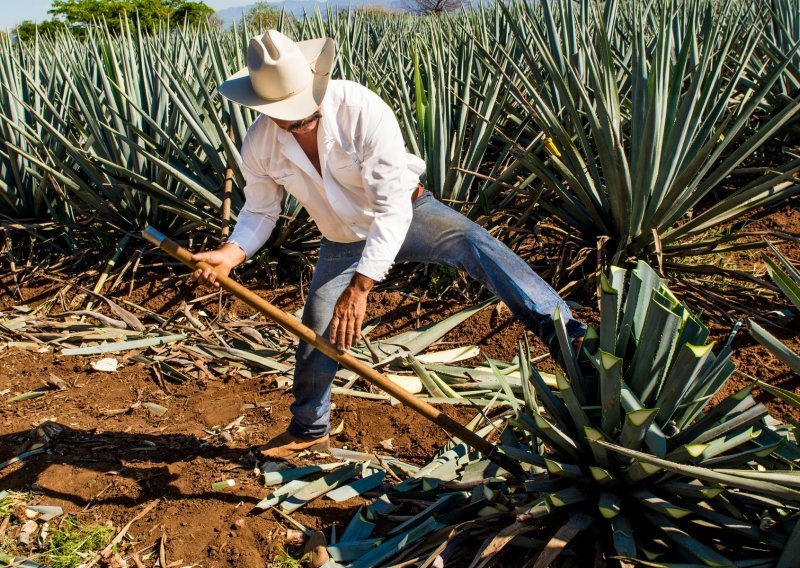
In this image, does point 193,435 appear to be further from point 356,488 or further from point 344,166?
point 344,166

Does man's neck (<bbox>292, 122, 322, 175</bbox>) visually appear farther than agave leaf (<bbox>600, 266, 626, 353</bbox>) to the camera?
Yes

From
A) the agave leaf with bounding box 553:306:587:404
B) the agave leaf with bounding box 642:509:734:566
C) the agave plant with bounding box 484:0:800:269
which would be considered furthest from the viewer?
the agave plant with bounding box 484:0:800:269

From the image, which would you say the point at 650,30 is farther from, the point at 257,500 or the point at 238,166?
the point at 257,500

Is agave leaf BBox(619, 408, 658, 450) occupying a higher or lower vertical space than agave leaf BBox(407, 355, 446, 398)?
higher

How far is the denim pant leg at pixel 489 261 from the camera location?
2.81 m

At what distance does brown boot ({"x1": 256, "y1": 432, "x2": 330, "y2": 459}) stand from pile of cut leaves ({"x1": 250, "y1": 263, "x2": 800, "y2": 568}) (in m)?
0.73

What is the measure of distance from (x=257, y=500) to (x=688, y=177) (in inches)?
102

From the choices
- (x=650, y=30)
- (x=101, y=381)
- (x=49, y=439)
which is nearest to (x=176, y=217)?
(x=101, y=381)

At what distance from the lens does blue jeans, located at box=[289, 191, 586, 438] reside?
2816 millimetres

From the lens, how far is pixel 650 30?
7527mm

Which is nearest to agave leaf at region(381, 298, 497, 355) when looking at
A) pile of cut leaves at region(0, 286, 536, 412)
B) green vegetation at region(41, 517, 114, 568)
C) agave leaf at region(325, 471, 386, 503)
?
pile of cut leaves at region(0, 286, 536, 412)

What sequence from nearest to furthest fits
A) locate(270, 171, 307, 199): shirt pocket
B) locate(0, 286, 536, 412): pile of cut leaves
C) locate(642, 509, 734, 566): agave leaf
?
1. locate(642, 509, 734, 566): agave leaf
2. locate(270, 171, 307, 199): shirt pocket
3. locate(0, 286, 536, 412): pile of cut leaves

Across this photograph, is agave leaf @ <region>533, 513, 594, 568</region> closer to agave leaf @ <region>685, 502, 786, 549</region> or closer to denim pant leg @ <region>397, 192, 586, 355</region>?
agave leaf @ <region>685, 502, 786, 549</region>

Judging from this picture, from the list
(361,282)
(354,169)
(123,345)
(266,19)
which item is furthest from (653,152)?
(266,19)
